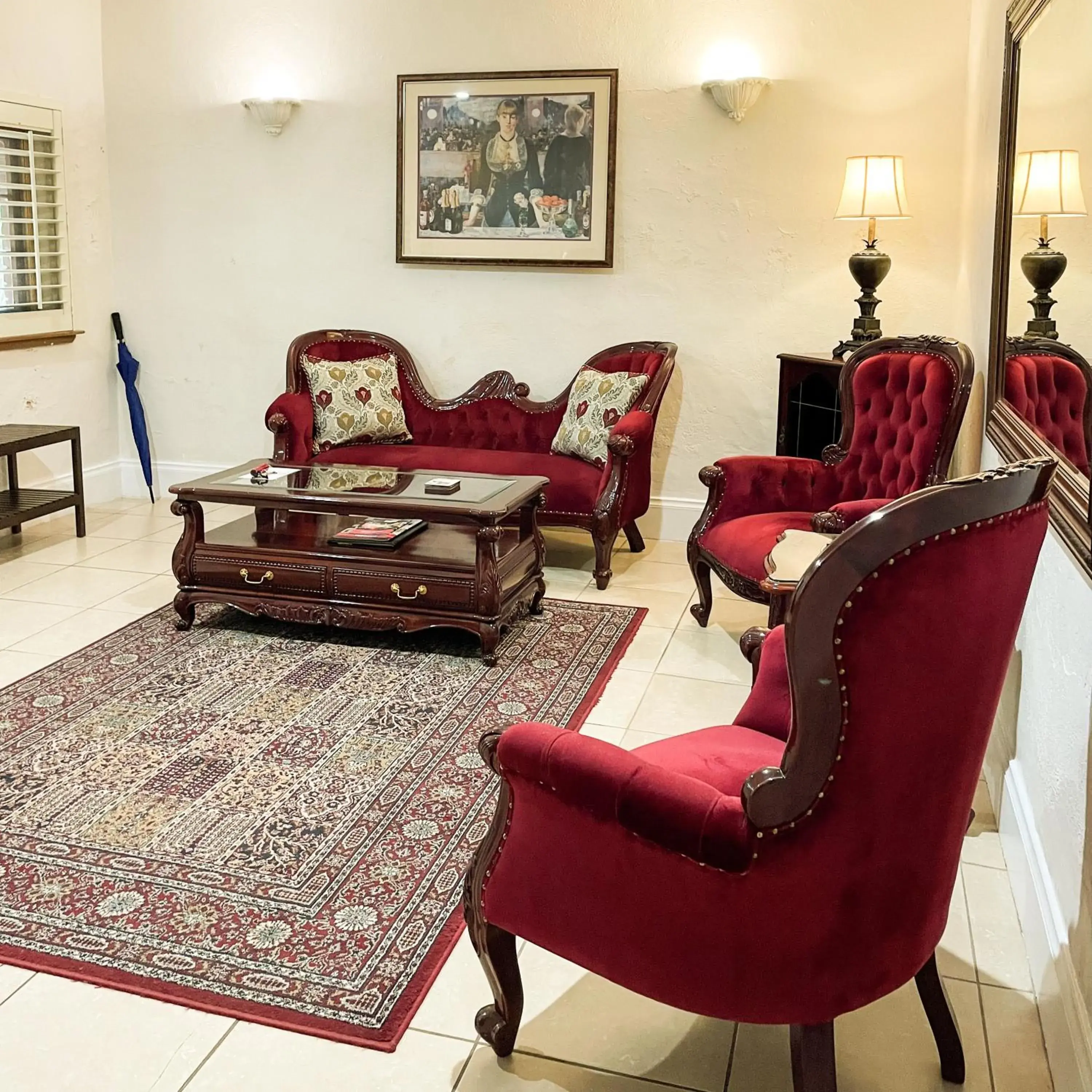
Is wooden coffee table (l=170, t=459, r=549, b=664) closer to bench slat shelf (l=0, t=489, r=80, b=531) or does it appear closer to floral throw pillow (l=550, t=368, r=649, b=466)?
floral throw pillow (l=550, t=368, r=649, b=466)

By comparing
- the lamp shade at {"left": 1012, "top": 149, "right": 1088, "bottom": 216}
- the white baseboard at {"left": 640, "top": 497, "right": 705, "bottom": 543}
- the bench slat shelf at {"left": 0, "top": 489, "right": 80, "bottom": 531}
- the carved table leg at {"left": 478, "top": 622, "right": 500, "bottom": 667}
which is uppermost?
the lamp shade at {"left": 1012, "top": 149, "right": 1088, "bottom": 216}

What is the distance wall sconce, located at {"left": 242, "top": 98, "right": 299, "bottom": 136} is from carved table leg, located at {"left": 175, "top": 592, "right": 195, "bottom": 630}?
2882 mm

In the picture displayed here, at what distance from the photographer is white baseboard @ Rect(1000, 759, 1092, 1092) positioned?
1874 millimetres

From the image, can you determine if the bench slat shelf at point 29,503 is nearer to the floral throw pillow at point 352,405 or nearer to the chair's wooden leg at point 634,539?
the floral throw pillow at point 352,405

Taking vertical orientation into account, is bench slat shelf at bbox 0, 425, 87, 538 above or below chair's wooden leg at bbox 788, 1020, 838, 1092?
above

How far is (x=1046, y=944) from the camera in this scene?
7.18 feet

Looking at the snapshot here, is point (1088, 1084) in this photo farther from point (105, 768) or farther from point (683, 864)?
point (105, 768)

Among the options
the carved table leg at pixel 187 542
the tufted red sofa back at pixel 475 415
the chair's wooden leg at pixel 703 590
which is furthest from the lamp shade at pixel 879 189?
the carved table leg at pixel 187 542

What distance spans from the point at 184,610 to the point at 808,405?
288 centimetres

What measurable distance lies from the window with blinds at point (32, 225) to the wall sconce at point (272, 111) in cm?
102

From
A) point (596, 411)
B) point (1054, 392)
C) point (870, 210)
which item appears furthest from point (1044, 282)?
point (596, 411)

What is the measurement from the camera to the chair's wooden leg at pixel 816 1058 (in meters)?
1.70

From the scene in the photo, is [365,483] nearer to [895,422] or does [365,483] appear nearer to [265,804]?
[265,804]

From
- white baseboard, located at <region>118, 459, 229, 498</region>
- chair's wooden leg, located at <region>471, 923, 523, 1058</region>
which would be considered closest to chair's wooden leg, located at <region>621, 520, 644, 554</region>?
white baseboard, located at <region>118, 459, 229, 498</region>
